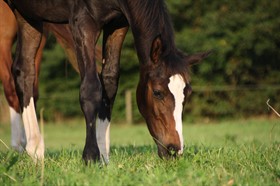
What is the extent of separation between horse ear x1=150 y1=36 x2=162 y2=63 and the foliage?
16.7 meters

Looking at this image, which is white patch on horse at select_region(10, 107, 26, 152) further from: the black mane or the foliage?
the foliage

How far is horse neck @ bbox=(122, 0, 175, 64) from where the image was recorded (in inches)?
208

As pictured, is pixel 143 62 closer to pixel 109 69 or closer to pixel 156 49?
pixel 156 49

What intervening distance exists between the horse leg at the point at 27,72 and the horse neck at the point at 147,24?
4.14 feet

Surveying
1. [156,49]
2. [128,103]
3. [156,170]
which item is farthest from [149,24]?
[128,103]

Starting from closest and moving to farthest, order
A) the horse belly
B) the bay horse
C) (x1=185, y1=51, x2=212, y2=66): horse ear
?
the bay horse < (x1=185, y1=51, x2=212, y2=66): horse ear < the horse belly

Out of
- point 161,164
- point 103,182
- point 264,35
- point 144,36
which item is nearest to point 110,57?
point 144,36

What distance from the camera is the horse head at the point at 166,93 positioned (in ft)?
16.6

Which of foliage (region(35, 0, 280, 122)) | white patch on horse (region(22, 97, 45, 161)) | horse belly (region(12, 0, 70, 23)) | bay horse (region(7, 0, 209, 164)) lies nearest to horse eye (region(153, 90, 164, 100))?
bay horse (region(7, 0, 209, 164))

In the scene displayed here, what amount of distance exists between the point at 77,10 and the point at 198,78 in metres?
17.8

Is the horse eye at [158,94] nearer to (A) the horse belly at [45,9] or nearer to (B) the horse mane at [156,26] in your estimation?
(B) the horse mane at [156,26]

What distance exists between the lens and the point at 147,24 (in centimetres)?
529

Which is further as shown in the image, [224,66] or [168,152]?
[224,66]

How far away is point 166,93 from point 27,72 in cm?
172
